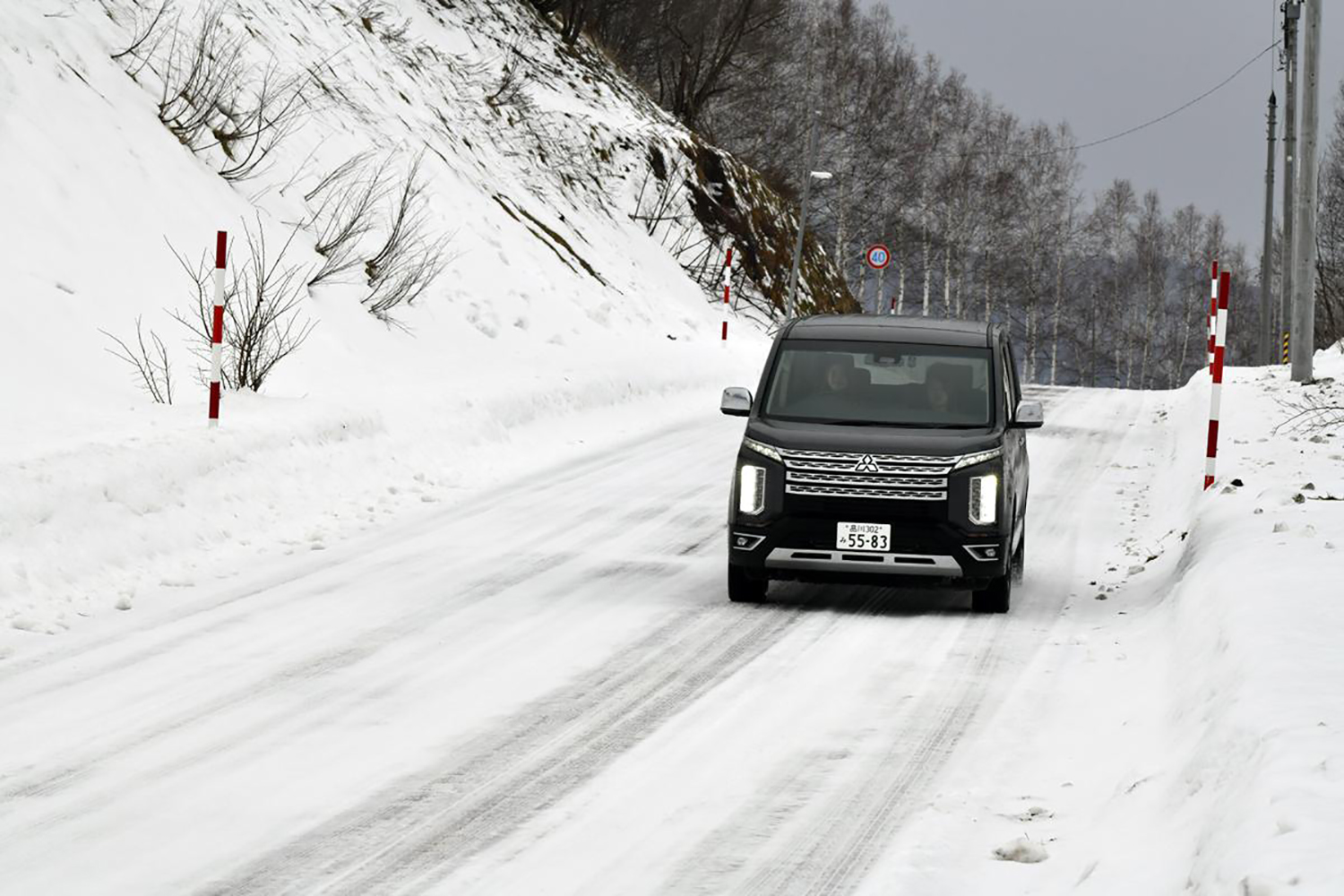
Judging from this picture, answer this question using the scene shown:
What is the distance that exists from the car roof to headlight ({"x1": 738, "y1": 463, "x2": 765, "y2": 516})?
144 cm

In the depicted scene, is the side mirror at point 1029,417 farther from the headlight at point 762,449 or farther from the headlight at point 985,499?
the headlight at point 762,449

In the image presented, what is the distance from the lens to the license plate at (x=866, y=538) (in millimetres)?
10062

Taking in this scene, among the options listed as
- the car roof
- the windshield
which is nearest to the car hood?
the windshield

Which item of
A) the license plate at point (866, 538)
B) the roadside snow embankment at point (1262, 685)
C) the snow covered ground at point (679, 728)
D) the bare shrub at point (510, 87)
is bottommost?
the snow covered ground at point (679, 728)

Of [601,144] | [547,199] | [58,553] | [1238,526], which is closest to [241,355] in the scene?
[58,553]

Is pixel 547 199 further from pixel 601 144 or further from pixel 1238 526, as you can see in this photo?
pixel 1238 526

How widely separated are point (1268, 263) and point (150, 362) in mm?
38223

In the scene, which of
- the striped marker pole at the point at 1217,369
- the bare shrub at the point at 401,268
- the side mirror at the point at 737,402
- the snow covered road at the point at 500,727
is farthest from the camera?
the bare shrub at the point at 401,268

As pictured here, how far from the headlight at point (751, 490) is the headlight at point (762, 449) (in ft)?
0.31

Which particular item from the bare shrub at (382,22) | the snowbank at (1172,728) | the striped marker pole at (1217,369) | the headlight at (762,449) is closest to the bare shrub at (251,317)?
the headlight at (762,449)

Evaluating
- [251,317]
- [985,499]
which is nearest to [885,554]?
[985,499]

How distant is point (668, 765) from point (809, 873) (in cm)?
136

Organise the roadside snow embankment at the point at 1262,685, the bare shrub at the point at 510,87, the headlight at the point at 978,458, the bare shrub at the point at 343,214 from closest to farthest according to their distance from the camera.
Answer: the roadside snow embankment at the point at 1262,685
the headlight at the point at 978,458
the bare shrub at the point at 343,214
the bare shrub at the point at 510,87

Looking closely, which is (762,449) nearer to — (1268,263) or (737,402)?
(737,402)
